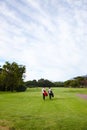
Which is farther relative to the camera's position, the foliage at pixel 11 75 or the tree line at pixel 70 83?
the tree line at pixel 70 83

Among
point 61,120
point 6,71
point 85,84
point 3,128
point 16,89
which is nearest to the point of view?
point 3,128

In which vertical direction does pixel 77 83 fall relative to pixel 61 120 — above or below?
above

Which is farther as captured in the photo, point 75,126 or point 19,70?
point 19,70

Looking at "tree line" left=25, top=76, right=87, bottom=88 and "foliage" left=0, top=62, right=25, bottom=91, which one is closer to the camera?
"foliage" left=0, top=62, right=25, bottom=91

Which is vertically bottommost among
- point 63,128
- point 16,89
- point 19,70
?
point 63,128

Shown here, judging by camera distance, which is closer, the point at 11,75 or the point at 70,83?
the point at 11,75

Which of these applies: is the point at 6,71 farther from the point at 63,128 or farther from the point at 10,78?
the point at 63,128

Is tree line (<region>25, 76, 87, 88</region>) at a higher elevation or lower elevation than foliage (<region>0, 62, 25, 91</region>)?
higher

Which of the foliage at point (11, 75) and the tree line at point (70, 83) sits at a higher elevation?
the tree line at point (70, 83)

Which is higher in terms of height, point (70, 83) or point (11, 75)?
point (70, 83)

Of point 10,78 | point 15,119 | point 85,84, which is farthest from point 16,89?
point 15,119

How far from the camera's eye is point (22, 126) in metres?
15.6

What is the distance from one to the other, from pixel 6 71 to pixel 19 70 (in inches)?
187

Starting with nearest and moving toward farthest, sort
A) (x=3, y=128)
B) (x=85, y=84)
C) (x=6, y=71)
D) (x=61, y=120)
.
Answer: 1. (x=3, y=128)
2. (x=61, y=120)
3. (x=6, y=71)
4. (x=85, y=84)
